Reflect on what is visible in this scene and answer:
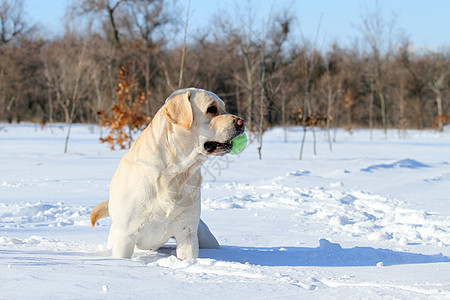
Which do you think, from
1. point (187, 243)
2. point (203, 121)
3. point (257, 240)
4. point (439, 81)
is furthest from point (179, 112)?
point (439, 81)

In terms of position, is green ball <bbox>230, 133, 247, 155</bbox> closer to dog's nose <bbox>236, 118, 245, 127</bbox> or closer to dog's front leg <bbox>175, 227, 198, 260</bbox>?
dog's nose <bbox>236, 118, 245, 127</bbox>

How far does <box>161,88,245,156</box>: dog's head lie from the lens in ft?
9.41

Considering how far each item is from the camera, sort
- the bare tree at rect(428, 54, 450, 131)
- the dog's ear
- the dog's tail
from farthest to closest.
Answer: the bare tree at rect(428, 54, 450, 131)
the dog's tail
the dog's ear

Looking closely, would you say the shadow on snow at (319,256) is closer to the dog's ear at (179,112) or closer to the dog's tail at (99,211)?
the dog's tail at (99,211)

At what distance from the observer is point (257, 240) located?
4.17 meters

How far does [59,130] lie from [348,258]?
79.2 ft

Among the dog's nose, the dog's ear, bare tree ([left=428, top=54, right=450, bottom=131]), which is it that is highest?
bare tree ([left=428, top=54, right=450, bottom=131])

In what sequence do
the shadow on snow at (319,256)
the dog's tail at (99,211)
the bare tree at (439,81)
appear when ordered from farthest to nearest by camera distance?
the bare tree at (439,81)
the dog's tail at (99,211)
the shadow on snow at (319,256)

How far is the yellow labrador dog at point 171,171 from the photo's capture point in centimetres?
288

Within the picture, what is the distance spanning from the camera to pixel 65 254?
3.14 meters

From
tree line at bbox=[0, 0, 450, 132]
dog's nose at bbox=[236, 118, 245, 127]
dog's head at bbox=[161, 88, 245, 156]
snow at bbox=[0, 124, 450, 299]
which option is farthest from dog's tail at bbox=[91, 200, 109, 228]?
tree line at bbox=[0, 0, 450, 132]

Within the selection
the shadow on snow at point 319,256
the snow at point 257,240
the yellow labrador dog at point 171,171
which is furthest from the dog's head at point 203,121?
the shadow on snow at point 319,256

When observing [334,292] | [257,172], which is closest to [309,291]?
[334,292]

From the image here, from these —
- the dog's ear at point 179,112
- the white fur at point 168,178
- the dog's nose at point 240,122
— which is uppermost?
the dog's ear at point 179,112
